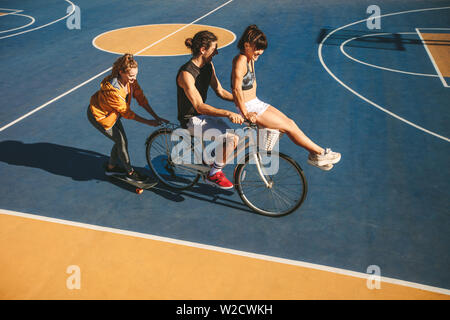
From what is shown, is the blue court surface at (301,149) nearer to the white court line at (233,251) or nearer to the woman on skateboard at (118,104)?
the white court line at (233,251)

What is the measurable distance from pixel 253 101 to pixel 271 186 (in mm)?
1127

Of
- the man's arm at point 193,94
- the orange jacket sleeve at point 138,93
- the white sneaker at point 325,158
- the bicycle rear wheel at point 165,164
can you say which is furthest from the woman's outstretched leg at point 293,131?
the orange jacket sleeve at point 138,93

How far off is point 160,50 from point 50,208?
7.52 metres

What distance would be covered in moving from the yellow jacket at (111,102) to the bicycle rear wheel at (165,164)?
53cm

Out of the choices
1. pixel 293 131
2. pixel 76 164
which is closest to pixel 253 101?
pixel 293 131

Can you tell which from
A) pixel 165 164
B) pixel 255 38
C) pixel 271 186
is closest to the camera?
pixel 255 38

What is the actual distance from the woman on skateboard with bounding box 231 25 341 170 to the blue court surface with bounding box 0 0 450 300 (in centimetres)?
88

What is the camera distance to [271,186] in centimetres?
486

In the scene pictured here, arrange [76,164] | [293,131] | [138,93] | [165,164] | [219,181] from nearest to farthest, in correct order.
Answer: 1. [293,131]
2. [138,93]
3. [219,181]
4. [165,164]
5. [76,164]

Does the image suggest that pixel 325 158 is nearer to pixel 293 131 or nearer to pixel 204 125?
pixel 293 131

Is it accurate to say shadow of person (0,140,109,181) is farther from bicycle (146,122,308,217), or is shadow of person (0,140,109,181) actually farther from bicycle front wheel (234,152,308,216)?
bicycle front wheel (234,152,308,216)

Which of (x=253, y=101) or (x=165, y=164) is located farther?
(x=165, y=164)

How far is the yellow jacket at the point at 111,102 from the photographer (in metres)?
4.65

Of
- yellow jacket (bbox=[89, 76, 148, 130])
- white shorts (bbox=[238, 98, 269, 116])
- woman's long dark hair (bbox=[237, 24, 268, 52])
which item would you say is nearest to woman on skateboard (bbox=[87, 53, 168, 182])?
yellow jacket (bbox=[89, 76, 148, 130])
